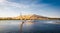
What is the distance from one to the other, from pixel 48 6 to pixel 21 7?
747mm

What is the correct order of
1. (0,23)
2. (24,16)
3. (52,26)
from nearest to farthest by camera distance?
1. (24,16)
2. (0,23)
3. (52,26)

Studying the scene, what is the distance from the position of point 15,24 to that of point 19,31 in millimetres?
260

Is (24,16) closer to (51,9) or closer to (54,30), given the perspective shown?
(51,9)

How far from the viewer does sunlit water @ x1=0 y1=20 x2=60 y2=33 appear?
9.49ft

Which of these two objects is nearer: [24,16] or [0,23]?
[24,16]

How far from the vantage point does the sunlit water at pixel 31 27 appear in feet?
9.49

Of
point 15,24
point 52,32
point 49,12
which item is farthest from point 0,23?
point 52,32

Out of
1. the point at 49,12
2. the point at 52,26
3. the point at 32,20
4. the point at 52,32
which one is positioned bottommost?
the point at 52,32

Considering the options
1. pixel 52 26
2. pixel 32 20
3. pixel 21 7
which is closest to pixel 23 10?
pixel 21 7

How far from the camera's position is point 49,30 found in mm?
3365

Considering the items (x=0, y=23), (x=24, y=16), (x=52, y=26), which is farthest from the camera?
(x=52, y=26)

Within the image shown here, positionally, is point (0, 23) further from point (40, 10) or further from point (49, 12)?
point (49, 12)

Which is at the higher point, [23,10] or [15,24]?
[23,10]

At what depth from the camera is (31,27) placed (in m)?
3.09
